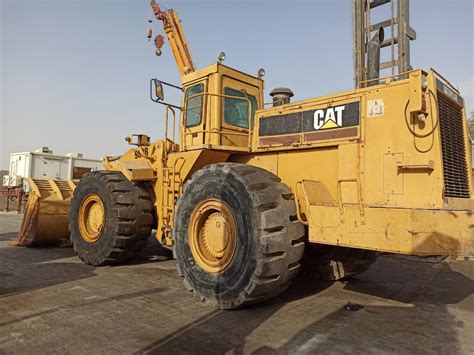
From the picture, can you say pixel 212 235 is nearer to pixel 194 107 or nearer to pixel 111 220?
pixel 111 220

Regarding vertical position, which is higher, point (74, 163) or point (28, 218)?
point (74, 163)

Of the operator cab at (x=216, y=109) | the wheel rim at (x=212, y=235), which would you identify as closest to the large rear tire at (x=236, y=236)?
the wheel rim at (x=212, y=235)

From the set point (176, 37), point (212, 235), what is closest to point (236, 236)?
point (212, 235)

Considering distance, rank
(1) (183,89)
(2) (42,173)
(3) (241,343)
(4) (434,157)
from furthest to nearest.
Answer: (2) (42,173)
(1) (183,89)
(4) (434,157)
(3) (241,343)

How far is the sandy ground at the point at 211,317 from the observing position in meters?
3.46

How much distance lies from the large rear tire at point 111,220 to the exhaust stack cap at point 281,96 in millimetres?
2888

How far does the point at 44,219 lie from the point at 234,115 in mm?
5316

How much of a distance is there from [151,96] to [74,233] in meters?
3.17

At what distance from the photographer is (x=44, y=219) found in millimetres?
8727

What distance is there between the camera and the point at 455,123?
474cm

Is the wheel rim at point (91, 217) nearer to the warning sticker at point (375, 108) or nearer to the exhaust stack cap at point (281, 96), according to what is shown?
the exhaust stack cap at point (281, 96)

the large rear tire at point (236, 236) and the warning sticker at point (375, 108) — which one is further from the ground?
the warning sticker at point (375, 108)

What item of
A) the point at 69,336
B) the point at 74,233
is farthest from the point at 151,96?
the point at 69,336

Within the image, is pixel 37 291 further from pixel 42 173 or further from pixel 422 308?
pixel 42 173
